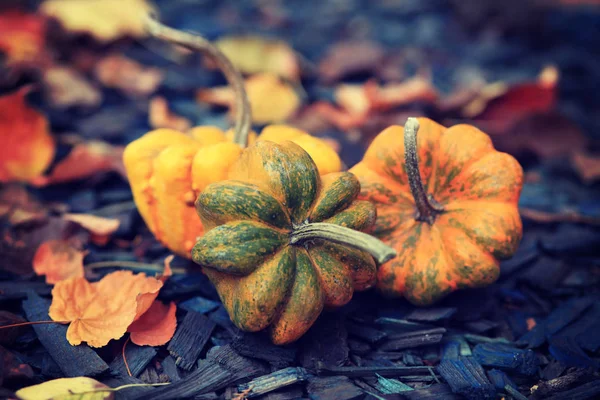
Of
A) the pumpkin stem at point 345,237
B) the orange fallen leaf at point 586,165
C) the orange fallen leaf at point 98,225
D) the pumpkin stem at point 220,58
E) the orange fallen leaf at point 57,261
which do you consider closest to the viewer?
the pumpkin stem at point 345,237

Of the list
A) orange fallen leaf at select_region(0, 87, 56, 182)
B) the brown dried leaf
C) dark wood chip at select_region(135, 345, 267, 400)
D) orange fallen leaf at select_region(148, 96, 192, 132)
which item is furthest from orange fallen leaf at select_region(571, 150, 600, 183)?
orange fallen leaf at select_region(0, 87, 56, 182)

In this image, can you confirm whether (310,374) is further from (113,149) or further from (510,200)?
(113,149)

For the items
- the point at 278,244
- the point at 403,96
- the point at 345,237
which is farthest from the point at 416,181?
the point at 403,96

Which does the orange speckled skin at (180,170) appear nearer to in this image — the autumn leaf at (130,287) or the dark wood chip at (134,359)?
the autumn leaf at (130,287)

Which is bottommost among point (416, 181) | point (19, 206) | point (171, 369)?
point (19, 206)

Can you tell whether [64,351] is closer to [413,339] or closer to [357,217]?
[357,217]

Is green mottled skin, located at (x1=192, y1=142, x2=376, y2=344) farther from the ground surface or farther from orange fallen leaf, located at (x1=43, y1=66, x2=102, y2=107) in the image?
orange fallen leaf, located at (x1=43, y1=66, x2=102, y2=107)

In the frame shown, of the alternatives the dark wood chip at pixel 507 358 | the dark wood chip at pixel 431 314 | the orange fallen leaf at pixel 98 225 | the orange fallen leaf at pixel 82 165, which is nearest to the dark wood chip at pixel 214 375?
the dark wood chip at pixel 431 314

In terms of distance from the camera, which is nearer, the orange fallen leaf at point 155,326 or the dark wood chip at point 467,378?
the dark wood chip at point 467,378
